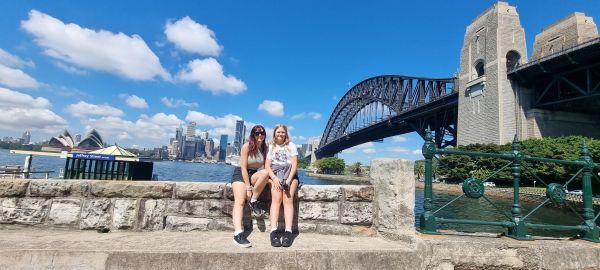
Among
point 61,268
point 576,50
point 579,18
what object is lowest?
point 61,268

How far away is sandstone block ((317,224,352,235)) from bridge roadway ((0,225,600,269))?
5.2 inches

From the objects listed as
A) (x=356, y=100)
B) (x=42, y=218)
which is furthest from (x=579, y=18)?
(x=356, y=100)

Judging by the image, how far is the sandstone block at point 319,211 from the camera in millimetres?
3967

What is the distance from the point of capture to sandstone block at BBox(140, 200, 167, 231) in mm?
3719

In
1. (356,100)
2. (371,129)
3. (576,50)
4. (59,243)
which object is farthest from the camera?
(356,100)

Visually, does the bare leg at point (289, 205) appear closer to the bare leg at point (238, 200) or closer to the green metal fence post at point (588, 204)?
the bare leg at point (238, 200)

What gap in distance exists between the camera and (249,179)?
4012mm

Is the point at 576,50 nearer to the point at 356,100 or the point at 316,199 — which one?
the point at 316,199

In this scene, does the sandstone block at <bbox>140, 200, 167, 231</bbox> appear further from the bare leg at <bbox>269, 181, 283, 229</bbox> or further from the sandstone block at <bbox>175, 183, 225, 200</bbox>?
the bare leg at <bbox>269, 181, 283, 229</bbox>

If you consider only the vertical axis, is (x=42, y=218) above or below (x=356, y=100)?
below

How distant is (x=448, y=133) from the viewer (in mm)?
62750

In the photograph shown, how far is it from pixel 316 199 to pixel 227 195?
3.45ft

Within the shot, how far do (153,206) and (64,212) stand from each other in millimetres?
918

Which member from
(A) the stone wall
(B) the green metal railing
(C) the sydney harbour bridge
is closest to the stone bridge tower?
(C) the sydney harbour bridge
